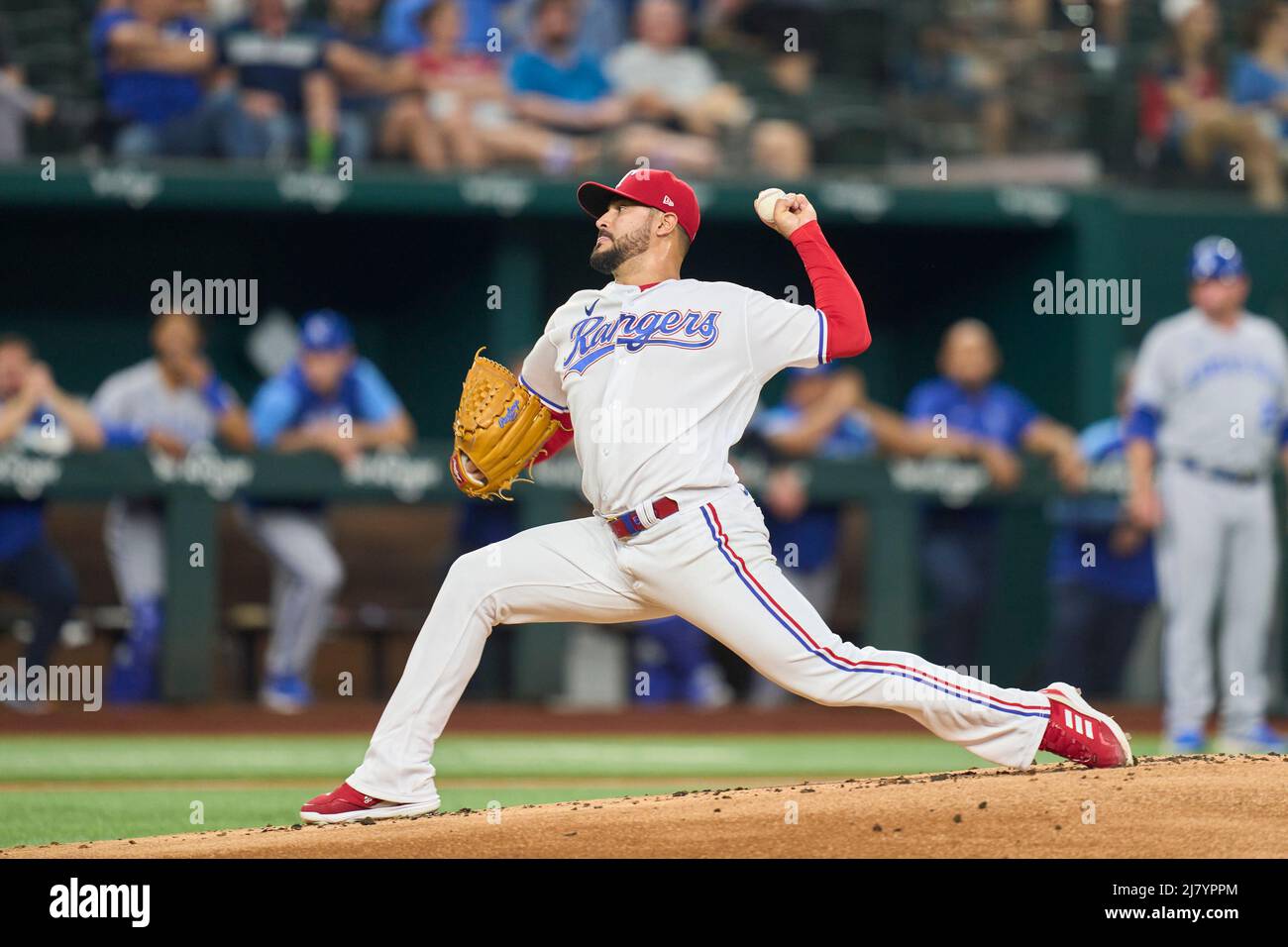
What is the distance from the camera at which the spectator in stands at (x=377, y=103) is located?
11.1 meters

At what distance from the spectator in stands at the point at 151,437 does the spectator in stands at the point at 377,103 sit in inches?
69.2

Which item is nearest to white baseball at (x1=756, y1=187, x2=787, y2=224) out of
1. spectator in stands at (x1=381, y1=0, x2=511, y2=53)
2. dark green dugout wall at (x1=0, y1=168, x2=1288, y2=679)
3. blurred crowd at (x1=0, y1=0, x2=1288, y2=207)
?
dark green dugout wall at (x1=0, y1=168, x2=1288, y2=679)

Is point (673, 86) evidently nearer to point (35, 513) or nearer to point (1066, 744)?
point (35, 513)

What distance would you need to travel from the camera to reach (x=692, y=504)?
4738 millimetres

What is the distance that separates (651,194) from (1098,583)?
641 centimetres

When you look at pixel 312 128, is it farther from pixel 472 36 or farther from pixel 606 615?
pixel 606 615

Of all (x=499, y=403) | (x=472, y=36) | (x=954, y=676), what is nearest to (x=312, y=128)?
(x=472, y=36)

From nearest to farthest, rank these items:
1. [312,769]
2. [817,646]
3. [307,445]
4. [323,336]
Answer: [817,646] → [312,769] → [323,336] → [307,445]

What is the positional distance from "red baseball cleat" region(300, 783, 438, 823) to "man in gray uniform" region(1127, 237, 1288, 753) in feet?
13.7

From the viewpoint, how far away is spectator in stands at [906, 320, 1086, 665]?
10.6 metres

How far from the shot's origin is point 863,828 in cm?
450

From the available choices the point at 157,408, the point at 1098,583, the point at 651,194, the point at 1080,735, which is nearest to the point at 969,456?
the point at 1098,583
